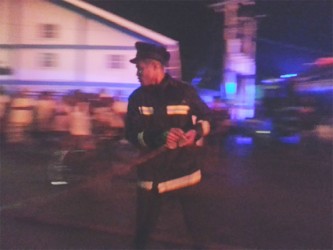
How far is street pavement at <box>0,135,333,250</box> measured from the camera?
199 inches

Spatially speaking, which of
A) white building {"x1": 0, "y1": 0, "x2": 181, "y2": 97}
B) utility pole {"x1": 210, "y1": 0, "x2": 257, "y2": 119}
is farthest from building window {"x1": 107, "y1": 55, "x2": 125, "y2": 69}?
utility pole {"x1": 210, "y1": 0, "x2": 257, "y2": 119}

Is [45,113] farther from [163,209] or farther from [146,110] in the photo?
[146,110]

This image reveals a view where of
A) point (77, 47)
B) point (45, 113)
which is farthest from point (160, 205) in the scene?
point (77, 47)

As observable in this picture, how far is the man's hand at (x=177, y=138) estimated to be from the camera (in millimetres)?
3654

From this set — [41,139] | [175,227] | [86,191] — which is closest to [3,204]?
[86,191]

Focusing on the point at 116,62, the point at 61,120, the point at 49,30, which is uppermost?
the point at 49,30

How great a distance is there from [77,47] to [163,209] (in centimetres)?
1826

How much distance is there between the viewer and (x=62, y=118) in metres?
11.4

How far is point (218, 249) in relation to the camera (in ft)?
15.6

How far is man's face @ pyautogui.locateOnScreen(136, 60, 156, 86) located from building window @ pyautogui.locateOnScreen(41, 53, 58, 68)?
20.2 metres

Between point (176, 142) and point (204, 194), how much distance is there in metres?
3.94

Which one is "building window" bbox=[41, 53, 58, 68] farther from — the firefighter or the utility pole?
the firefighter

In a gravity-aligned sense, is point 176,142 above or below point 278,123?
above

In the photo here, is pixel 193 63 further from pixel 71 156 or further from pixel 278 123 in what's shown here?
pixel 71 156
